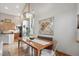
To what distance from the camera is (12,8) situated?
1957mm

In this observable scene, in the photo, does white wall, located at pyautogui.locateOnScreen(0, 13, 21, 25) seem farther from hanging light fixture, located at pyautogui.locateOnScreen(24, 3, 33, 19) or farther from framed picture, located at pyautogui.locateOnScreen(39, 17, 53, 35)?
framed picture, located at pyautogui.locateOnScreen(39, 17, 53, 35)

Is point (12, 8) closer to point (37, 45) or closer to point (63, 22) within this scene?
point (37, 45)

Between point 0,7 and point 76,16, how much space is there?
1146 mm

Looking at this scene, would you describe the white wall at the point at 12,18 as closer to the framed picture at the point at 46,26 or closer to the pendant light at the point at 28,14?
the pendant light at the point at 28,14

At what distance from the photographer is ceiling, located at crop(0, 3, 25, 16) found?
1.94 metres

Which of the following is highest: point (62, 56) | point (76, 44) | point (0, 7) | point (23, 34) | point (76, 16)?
point (0, 7)

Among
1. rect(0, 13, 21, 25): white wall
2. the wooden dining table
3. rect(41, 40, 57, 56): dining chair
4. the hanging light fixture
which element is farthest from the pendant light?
rect(41, 40, 57, 56): dining chair

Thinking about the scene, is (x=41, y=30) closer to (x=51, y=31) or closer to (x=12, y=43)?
(x=51, y=31)

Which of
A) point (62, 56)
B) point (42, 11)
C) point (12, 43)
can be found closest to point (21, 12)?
point (42, 11)

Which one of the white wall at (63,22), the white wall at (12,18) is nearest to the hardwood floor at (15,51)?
the white wall at (63,22)

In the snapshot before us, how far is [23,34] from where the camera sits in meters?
1.98

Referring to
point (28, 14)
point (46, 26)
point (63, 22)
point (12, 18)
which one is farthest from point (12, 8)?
point (63, 22)

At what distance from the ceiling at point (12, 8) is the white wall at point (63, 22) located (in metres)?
0.21

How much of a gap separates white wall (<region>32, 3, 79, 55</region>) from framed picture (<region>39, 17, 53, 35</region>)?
0.16 ft
